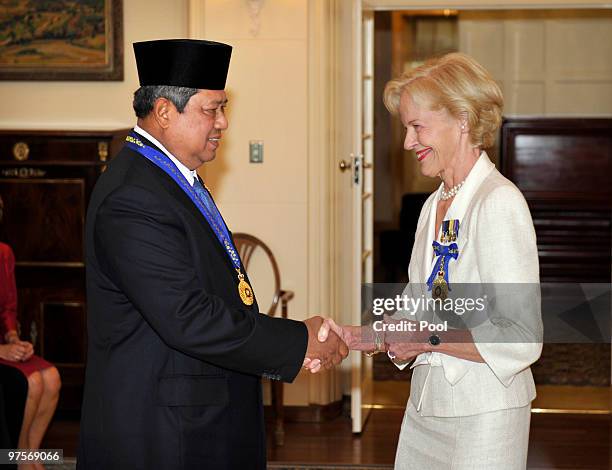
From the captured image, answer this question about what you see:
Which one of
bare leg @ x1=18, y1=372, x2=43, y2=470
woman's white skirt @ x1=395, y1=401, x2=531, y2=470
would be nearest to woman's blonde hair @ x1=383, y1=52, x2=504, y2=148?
woman's white skirt @ x1=395, y1=401, x2=531, y2=470

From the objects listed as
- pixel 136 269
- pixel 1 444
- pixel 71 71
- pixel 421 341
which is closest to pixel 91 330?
pixel 136 269

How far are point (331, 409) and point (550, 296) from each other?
5.74m

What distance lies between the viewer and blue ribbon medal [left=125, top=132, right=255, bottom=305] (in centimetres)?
270

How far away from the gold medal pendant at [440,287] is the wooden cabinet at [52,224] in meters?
3.72

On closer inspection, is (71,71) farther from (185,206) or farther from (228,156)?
(185,206)

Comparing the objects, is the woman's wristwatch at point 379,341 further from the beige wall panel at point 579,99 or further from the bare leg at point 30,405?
the beige wall panel at point 579,99

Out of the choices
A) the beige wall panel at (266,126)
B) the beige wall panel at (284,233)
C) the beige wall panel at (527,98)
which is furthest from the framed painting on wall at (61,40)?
the beige wall panel at (527,98)

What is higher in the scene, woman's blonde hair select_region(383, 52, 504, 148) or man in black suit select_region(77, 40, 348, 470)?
woman's blonde hair select_region(383, 52, 504, 148)

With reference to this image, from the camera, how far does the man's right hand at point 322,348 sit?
2.86 metres

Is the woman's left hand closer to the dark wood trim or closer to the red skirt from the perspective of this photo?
the red skirt

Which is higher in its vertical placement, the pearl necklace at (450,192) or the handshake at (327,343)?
the pearl necklace at (450,192)

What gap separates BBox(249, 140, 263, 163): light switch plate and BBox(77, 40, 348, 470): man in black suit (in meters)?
3.33

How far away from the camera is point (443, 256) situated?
2691mm

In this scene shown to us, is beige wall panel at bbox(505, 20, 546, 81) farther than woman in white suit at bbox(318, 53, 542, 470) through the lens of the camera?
Yes
